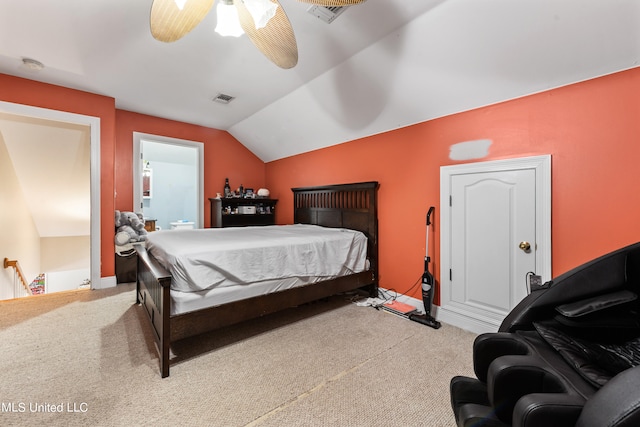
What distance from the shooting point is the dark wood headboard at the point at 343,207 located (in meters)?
3.44

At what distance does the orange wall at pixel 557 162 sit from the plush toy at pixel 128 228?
353 cm

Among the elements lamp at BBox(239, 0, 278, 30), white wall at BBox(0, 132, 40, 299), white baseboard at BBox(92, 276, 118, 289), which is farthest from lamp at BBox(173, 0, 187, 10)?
white wall at BBox(0, 132, 40, 299)

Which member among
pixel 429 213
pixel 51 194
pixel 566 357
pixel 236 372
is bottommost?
pixel 236 372

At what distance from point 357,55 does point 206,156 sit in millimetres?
3419

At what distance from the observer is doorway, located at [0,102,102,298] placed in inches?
141

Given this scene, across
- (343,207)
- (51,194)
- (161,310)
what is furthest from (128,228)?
(343,207)

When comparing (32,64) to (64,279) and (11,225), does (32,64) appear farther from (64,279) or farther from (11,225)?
(64,279)

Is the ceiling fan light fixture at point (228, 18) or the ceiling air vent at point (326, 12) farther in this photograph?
the ceiling air vent at point (326, 12)

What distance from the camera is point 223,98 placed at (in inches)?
148

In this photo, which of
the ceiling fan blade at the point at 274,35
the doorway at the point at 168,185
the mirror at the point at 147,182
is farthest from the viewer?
the mirror at the point at 147,182

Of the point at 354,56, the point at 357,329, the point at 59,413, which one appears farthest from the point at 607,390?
the point at 354,56

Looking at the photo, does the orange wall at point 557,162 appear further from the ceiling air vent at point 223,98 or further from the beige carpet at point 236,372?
the ceiling air vent at point 223,98

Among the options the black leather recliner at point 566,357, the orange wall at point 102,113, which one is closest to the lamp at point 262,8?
the black leather recliner at point 566,357

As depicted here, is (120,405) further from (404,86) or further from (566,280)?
(404,86)
